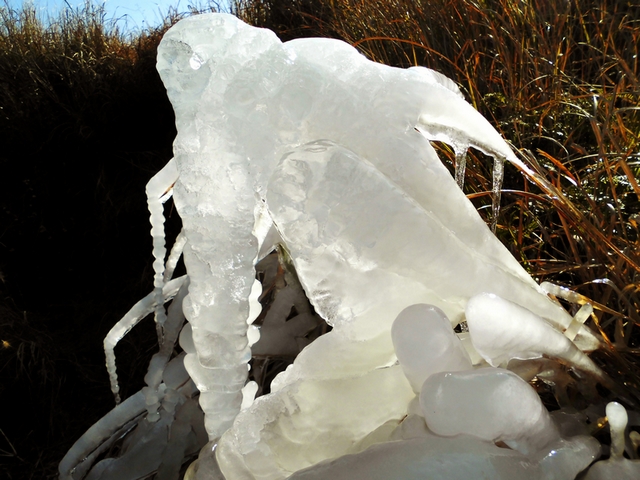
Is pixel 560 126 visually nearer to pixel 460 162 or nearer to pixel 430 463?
pixel 460 162

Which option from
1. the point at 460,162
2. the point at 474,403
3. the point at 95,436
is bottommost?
the point at 95,436

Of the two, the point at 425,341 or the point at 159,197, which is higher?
the point at 159,197

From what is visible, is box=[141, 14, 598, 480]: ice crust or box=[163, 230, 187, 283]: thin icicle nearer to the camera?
box=[141, 14, 598, 480]: ice crust

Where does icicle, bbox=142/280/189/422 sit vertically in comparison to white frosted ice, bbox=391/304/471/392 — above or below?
below

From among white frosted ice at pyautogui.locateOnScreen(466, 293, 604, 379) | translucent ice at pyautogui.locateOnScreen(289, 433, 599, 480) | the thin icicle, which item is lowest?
translucent ice at pyautogui.locateOnScreen(289, 433, 599, 480)

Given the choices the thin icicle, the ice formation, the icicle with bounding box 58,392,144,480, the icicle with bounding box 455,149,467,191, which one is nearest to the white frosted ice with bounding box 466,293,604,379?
the ice formation

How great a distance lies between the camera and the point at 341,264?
1.22ft

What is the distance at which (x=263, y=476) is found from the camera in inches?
15.2

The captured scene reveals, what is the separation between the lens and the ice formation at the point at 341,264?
1.13ft

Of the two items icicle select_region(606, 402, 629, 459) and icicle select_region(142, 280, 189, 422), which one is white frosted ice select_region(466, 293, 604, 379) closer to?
icicle select_region(606, 402, 629, 459)

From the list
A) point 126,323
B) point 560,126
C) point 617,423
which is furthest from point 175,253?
point 560,126

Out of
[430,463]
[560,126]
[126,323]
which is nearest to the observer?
[430,463]

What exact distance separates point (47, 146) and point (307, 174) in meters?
1.95

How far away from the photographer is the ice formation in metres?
0.34
